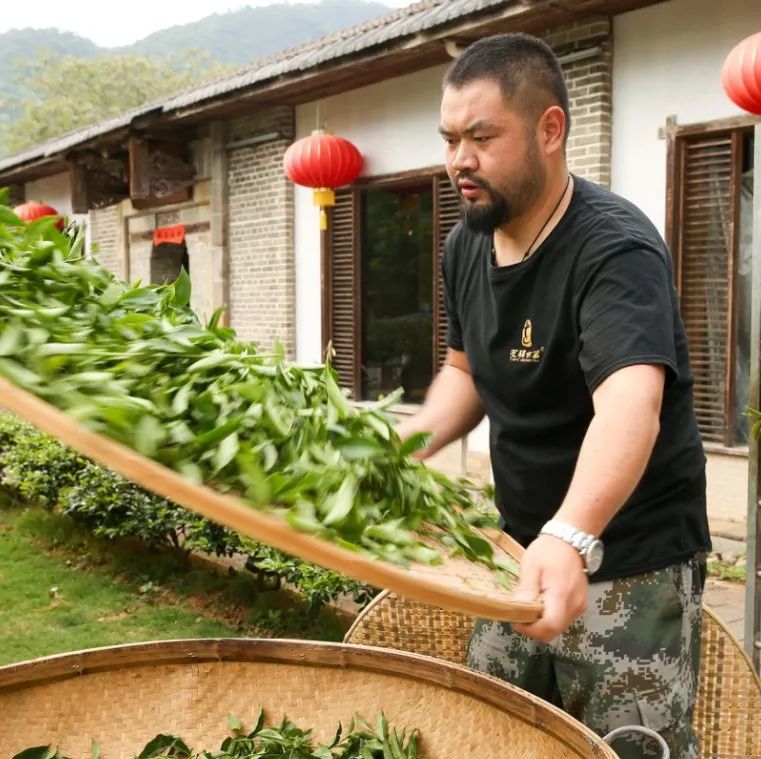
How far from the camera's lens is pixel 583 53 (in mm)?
7043

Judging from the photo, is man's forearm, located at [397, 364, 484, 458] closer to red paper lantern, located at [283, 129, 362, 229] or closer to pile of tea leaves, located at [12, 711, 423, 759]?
pile of tea leaves, located at [12, 711, 423, 759]

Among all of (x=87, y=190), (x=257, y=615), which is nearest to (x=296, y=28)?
(x=87, y=190)

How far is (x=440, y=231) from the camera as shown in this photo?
862 cm

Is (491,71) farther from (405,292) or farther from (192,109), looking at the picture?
(192,109)

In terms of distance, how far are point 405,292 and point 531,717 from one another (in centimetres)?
735

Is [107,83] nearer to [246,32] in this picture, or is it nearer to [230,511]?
[230,511]

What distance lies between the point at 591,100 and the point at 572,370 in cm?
530

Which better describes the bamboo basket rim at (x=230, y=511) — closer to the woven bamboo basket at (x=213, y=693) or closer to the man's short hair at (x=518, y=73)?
the woven bamboo basket at (x=213, y=693)

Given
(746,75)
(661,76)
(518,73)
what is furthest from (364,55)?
(518,73)

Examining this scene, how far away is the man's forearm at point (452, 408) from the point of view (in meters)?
2.65

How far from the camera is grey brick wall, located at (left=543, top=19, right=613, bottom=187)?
696 centimetres

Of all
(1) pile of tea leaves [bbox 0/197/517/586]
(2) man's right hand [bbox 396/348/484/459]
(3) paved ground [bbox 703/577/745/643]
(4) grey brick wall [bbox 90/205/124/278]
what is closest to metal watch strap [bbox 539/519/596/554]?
(1) pile of tea leaves [bbox 0/197/517/586]

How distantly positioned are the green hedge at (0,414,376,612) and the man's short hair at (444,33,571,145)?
9.47 ft

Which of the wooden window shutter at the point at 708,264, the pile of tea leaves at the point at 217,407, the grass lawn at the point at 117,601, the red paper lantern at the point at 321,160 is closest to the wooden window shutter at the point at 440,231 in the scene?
the red paper lantern at the point at 321,160
